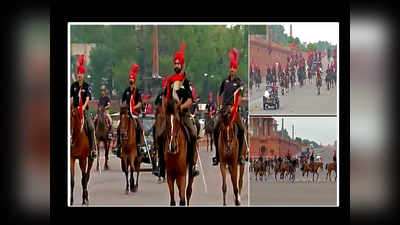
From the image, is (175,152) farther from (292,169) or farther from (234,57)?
(292,169)

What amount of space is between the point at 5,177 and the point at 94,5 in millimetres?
2353

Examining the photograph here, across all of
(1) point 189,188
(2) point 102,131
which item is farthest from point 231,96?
(2) point 102,131

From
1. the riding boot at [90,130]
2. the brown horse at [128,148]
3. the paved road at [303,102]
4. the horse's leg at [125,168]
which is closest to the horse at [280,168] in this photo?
the paved road at [303,102]

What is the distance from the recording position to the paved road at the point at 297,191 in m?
7.87

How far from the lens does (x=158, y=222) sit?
786 cm

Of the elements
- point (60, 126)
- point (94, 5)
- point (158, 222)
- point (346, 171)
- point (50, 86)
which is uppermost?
point (94, 5)

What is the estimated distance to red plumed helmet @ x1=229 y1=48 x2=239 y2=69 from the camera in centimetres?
785

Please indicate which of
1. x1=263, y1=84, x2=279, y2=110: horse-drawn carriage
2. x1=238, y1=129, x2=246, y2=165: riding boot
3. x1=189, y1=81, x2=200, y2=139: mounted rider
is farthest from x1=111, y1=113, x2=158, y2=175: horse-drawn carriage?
x1=263, y1=84, x2=279, y2=110: horse-drawn carriage

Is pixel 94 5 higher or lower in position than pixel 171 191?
higher

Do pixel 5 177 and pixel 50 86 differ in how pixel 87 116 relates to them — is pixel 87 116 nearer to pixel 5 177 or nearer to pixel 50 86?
pixel 50 86

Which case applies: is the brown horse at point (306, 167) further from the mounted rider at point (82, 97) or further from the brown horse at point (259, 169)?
the mounted rider at point (82, 97)

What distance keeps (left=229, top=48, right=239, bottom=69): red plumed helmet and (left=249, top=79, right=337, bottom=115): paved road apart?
0.38m

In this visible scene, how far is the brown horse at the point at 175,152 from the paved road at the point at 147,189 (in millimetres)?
75

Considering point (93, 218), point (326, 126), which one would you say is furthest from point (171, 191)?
point (326, 126)
